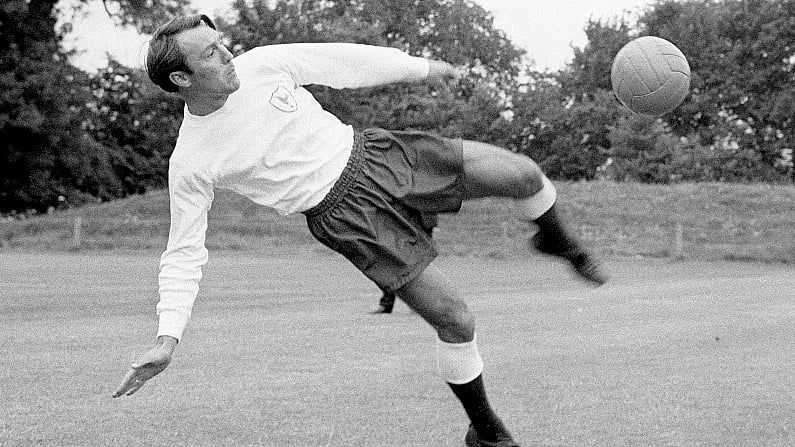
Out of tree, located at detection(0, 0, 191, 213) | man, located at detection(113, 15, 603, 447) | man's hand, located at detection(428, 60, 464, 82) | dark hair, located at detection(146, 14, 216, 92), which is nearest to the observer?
dark hair, located at detection(146, 14, 216, 92)

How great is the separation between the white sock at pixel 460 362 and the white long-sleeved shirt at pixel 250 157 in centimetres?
86

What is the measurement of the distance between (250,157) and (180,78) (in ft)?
1.34

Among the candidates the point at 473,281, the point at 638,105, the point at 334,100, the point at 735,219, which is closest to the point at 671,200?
the point at 735,219

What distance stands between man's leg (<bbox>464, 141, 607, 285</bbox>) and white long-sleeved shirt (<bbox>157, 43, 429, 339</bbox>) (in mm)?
550

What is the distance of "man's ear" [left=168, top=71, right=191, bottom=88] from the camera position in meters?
3.90

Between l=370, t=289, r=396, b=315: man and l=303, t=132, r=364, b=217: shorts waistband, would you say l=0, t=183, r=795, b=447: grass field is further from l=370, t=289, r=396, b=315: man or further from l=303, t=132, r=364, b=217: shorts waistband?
l=303, t=132, r=364, b=217: shorts waistband

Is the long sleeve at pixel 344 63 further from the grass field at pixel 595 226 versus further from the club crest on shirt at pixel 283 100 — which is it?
the grass field at pixel 595 226

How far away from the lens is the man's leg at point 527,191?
13.5 ft

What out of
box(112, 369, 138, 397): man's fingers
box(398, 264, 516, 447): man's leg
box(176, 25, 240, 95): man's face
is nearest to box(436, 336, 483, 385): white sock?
box(398, 264, 516, 447): man's leg

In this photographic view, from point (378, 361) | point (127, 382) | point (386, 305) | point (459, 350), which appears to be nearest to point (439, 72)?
point (459, 350)

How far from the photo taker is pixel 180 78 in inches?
154

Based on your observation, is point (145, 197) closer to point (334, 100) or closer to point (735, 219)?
point (334, 100)

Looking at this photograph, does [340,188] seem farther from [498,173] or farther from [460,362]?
[460,362]

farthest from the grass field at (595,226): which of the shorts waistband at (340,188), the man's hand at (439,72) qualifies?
the shorts waistband at (340,188)
